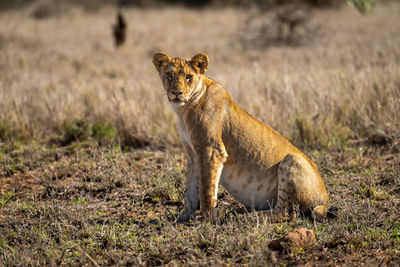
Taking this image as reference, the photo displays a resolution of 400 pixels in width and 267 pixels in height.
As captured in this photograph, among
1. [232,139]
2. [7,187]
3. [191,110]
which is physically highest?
[191,110]

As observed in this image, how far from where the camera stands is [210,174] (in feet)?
14.8

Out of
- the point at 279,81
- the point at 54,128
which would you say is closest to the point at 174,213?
the point at 54,128

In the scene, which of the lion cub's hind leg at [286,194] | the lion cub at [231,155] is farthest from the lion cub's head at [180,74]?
the lion cub's hind leg at [286,194]

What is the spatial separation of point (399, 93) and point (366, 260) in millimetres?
4401

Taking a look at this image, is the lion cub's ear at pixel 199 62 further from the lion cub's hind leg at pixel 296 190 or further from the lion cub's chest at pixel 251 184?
the lion cub's hind leg at pixel 296 190

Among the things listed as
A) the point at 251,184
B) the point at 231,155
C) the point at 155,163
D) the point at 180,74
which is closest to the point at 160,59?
the point at 180,74

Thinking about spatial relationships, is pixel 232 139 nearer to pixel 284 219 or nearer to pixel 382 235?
pixel 284 219

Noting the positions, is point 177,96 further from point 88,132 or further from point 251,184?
point 88,132

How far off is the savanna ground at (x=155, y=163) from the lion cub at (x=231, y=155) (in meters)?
0.25

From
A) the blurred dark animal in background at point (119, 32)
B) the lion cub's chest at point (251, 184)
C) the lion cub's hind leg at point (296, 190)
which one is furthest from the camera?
the blurred dark animal in background at point (119, 32)

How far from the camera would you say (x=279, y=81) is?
8.83 metres

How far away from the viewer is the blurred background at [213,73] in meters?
7.71

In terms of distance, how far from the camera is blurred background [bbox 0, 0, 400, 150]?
771cm

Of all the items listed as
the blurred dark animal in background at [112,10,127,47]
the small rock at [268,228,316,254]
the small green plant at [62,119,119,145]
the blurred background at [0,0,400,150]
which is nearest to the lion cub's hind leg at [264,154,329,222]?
the small rock at [268,228,316,254]
